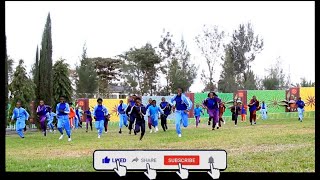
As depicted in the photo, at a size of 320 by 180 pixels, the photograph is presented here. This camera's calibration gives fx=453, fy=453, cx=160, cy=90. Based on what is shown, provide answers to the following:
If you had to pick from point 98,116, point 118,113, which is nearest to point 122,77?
point 98,116

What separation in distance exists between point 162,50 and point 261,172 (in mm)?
1835

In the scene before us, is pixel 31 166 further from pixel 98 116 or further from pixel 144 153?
pixel 98 116

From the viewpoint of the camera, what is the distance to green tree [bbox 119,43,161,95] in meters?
5.25

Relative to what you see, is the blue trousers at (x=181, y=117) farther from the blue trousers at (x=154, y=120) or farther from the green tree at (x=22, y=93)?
the green tree at (x=22, y=93)

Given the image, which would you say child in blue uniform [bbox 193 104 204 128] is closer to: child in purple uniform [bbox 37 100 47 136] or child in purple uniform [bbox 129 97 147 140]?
child in purple uniform [bbox 129 97 147 140]

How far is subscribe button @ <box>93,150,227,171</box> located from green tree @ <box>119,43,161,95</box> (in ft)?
4.32

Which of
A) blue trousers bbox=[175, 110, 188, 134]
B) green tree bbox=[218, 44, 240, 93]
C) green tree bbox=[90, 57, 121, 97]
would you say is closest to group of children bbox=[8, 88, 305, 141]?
blue trousers bbox=[175, 110, 188, 134]

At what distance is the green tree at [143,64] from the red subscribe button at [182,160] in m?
1.34

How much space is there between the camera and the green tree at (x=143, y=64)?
5.25 m

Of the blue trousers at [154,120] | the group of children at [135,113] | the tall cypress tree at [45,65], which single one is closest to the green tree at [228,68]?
the tall cypress tree at [45,65]

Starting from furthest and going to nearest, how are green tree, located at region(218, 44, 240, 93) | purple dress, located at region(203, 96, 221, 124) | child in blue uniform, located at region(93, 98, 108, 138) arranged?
purple dress, located at region(203, 96, 221, 124) → child in blue uniform, located at region(93, 98, 108, 138) → green tree, located at region(218, 44, 240, 93)

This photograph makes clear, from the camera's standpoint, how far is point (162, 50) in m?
5.34

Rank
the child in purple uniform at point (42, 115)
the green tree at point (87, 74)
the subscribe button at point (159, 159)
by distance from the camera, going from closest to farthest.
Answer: the subscribe button at point (159, 159) → the green tree at point (87, 74) → the child in purple uniform at point (42, 115)

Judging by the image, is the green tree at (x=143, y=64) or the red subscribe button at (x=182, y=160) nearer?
the red subscribe button at (x=182, y=160)
